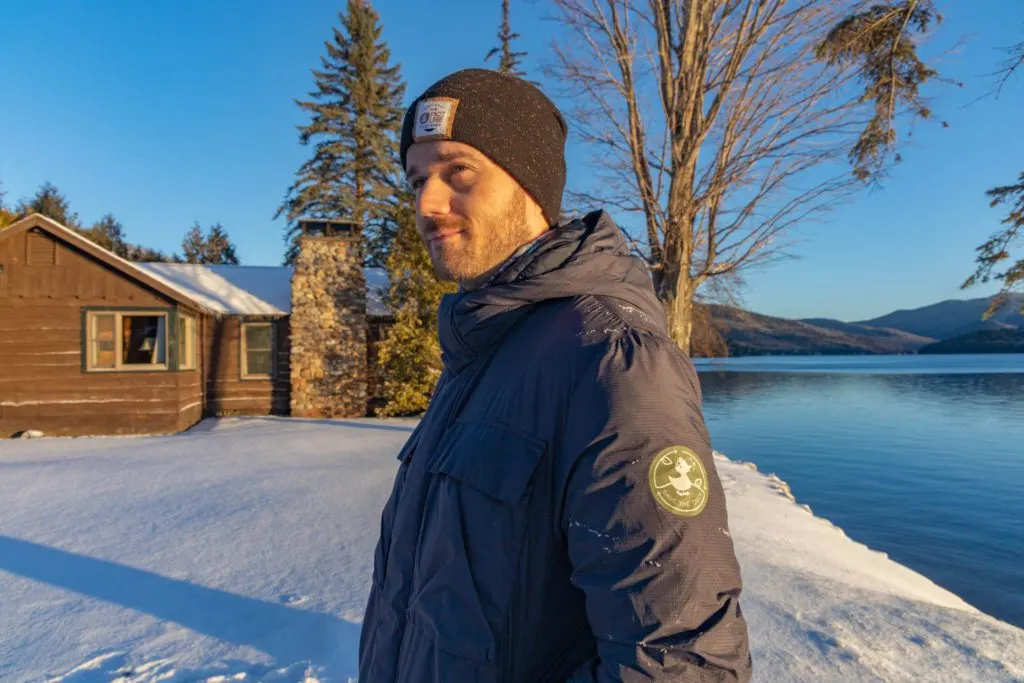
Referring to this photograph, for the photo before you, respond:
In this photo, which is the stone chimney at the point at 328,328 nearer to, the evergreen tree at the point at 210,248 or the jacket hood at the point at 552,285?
the jacket hood at the point at 552,285

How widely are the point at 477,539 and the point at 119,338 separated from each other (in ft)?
43.5

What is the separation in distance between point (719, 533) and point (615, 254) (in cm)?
64

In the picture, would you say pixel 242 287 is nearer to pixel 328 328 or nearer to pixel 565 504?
pixel 328 328

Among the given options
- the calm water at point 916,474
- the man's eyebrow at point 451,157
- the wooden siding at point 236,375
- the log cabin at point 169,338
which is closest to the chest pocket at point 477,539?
the man's eyebrow at point 451,157

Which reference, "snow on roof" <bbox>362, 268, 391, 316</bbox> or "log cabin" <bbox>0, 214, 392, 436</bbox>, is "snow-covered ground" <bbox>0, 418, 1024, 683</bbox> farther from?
"snow on roof" <bbox>362, 268, 391, 316</bbox>

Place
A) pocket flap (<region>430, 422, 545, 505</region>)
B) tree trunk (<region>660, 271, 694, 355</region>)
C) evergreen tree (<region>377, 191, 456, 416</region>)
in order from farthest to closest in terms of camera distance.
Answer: evergreen tree (<region>377, 191, 456, 416</region>), tree trunk (<region>660, 271, 694, 355</region>), pocket flap (<region>430, 422, 545, 505</region>)

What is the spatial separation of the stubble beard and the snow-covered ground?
2.78 metres

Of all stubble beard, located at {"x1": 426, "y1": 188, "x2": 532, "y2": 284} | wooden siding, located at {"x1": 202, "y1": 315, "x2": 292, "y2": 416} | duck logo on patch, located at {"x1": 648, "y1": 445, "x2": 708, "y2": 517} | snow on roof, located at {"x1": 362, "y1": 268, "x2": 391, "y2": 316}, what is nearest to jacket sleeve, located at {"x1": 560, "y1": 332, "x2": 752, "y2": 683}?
duck logo on patch, located at {"x1": 648, "y1": 445, "x2": 708, "y2": 517}

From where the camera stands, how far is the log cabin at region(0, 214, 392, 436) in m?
11.3

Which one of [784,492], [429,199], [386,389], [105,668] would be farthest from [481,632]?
[386,389]

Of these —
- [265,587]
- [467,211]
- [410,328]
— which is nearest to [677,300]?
[265,587]

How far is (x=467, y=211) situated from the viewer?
4.79 ft

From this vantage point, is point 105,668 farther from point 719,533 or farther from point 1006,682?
point 1006,682

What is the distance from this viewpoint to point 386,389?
1513 cm
